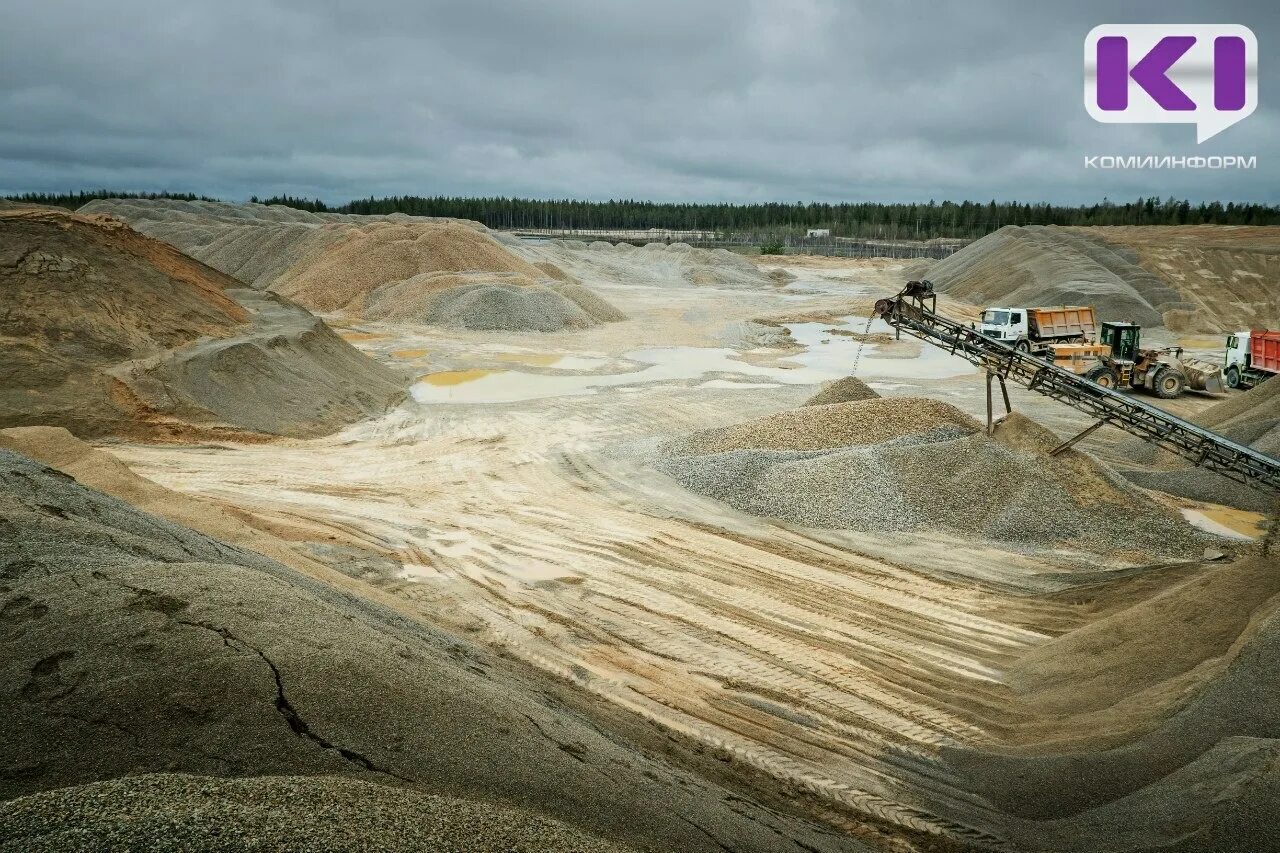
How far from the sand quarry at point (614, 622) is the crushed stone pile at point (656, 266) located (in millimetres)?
35591

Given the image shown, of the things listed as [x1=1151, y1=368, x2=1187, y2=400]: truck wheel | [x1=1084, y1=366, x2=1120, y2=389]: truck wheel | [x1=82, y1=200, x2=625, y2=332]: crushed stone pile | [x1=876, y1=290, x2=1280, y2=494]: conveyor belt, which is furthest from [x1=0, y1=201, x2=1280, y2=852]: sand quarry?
[x1=82, y1=200, x2=625, y2=332]: crushed stone pile

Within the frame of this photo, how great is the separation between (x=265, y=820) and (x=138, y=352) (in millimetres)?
17122

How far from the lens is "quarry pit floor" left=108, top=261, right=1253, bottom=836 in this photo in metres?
7.55

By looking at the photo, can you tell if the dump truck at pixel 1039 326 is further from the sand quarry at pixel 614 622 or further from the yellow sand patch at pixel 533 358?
the yellow sand patch at pixel 533 358

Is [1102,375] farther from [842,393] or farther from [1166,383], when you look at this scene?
[842,393]

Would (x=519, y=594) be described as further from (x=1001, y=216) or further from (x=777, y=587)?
(x=1001, y=216)

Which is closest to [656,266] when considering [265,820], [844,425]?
[844,425]

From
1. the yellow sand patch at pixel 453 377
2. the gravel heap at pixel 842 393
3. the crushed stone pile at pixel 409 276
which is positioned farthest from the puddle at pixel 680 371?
the crushed stone pile at pixel 409 276

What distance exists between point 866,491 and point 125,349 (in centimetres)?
1518

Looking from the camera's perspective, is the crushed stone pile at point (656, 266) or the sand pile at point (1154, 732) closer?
the sand pile at point (1154, 732)

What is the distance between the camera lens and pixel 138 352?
17734mm

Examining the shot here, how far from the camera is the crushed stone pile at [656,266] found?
57.9 m

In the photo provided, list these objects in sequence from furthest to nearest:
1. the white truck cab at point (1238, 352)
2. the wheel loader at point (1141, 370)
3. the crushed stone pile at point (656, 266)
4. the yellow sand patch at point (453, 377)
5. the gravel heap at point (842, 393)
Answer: the crushed stone pile at point (656, 266) → the white truck cab at point (1238, 352) → the yellow sand patch at point (453, 377) → the wheel loader at point (1141, 370) → the gravel heap at point (842, 393)

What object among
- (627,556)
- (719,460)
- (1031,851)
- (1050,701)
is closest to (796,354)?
(719,460)
